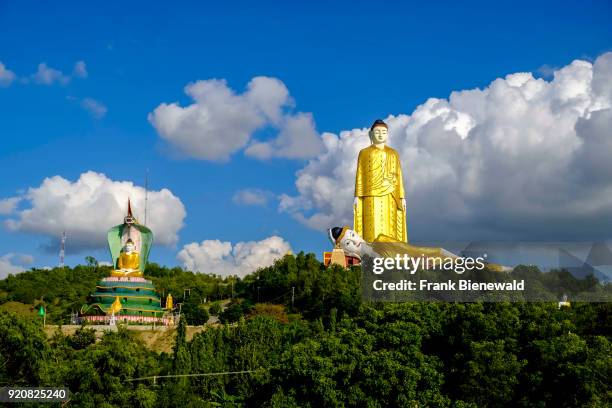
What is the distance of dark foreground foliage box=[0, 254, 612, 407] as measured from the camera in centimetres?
1920

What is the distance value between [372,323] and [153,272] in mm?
42001

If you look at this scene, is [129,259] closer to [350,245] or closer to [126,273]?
[126,273]

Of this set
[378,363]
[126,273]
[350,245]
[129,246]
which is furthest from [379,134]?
[378,363]

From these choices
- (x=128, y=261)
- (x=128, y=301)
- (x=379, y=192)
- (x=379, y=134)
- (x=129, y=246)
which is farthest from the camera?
(x=379, y=134)

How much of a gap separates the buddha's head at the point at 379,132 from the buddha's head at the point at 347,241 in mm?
5878

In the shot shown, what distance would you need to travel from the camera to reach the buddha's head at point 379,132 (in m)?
46.3

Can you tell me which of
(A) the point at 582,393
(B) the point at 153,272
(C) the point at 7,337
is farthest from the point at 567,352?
(B) the point at 153,272

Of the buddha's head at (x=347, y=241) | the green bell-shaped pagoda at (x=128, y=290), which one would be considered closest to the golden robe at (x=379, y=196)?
the buddha's head at (x=347, y=241)

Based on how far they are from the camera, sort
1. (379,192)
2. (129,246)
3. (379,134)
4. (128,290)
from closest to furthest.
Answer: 1. (128,290)
2. (129,246)
3. (379,192)
4. (379,134)

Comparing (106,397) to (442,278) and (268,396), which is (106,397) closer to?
(268,396)

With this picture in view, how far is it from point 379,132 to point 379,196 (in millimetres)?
3841

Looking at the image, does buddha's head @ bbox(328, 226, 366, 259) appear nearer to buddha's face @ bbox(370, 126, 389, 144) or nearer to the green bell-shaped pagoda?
buddha's face @ bbox(370, 126, 389, 144)

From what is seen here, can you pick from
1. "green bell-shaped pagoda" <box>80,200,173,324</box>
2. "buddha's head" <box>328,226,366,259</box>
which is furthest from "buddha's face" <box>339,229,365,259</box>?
"green bell-shaped pagoda" <box>80,200,173,324</box>

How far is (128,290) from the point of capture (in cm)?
3775
